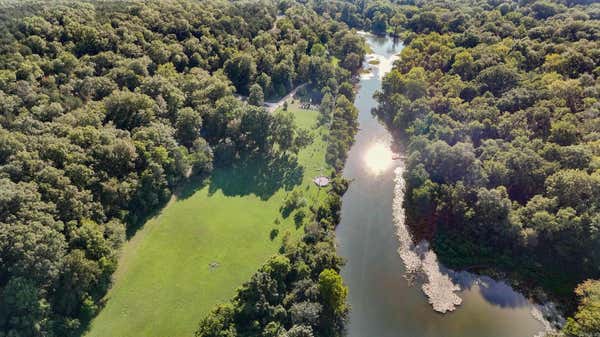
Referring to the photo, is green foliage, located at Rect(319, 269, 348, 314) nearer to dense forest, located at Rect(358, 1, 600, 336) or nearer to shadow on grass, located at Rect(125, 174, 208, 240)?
dense forest, located at Rect(358, 1, 600, 336)

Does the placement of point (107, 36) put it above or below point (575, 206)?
above

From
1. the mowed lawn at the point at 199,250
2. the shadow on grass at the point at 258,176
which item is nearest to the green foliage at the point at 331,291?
the mowed lawn at the point at 199,250

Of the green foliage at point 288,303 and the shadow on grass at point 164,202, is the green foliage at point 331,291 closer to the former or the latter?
the green foliage at point 288,303

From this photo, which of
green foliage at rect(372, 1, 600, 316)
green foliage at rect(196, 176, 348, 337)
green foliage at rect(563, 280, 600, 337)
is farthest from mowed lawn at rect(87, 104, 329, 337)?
green foliage at rect(563, 280, 600, 337)

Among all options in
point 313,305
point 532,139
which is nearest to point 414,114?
point 532,139

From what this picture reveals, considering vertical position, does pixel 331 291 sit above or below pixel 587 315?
below

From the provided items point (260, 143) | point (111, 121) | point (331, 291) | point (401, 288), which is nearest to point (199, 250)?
point (331, 291)

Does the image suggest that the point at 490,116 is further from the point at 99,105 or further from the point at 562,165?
the point at 99,105

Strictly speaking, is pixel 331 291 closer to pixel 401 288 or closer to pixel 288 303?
pixel 288 303
